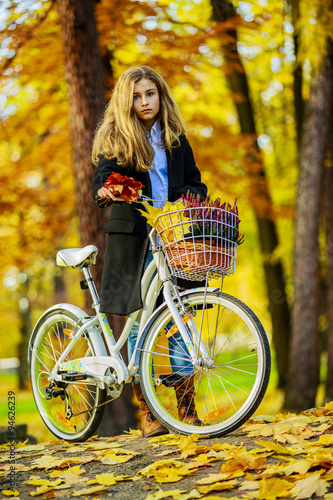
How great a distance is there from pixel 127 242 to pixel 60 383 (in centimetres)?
103

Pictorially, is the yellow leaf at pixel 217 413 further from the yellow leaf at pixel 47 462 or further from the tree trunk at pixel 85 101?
the tree trunk at pixel 85 101

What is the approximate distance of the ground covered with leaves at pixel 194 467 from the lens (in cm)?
221

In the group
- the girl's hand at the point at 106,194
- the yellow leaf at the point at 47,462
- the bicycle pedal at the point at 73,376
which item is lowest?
the yellow leaf at the point at 47,462

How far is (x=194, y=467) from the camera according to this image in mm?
2510

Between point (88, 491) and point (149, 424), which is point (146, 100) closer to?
point (149, 424)

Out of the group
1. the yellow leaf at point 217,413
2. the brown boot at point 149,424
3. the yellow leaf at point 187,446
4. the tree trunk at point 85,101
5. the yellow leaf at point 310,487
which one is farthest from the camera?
the tree trunk at point 85,101

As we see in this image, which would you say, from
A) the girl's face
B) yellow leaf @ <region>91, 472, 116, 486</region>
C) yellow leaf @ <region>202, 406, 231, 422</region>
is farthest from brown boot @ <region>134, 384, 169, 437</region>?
the girl's face

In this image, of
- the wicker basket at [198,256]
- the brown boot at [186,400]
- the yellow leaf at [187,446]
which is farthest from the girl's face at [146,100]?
the yellow leaf at [187,446]

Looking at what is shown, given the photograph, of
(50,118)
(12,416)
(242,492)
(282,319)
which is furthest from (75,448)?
(282,319)

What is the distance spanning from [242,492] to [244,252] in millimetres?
14521

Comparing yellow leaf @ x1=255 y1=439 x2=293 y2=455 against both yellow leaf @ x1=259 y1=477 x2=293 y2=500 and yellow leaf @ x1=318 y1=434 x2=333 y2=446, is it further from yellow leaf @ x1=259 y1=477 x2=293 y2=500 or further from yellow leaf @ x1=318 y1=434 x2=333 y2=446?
yellow leaf @ x1=259 y1=477 x2=293 y2=500

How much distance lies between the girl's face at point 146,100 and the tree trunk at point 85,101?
5.54 ft

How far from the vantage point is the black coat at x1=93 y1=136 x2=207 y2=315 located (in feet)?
11.0

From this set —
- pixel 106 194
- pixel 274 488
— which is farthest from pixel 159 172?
pixel 274 488
